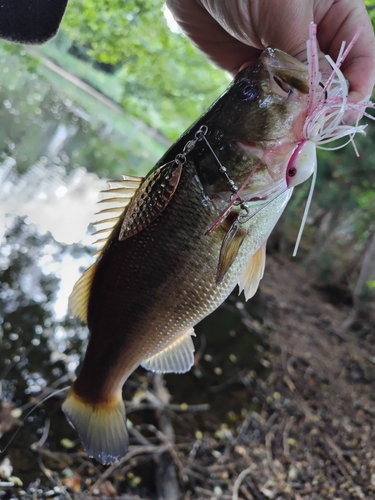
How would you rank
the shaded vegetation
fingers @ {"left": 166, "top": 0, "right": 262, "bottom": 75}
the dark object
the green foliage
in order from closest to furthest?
the dark object, fingers @ {"left": 166, "top": 0, "right": 262, "bottom": 75}, the shaded vegetation, the green foliage

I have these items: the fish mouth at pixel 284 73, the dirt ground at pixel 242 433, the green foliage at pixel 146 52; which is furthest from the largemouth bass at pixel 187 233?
the green foliage at pixel 146 52

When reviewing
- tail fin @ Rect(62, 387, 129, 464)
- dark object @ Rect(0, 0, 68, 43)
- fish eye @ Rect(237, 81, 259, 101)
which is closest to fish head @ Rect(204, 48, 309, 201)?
fish eye @ Rect(237, 81, 259, 101)

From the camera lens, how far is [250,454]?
347 centimetres

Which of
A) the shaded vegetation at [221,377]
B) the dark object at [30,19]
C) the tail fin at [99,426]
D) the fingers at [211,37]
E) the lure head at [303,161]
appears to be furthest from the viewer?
the shaded vegetation at [221,377]

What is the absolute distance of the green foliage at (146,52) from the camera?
26.3ft

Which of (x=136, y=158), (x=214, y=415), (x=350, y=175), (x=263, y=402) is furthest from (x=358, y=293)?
(x=136, y=158)

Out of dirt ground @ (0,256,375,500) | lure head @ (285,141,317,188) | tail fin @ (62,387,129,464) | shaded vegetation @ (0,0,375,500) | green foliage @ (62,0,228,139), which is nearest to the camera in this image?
lure head @ (285,141,317,188)

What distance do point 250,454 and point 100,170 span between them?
784cm

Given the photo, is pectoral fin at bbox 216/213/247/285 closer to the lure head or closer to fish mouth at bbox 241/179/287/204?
fish mouth at bbox 241/179/287/204

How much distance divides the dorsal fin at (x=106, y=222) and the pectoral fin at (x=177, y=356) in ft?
1.23

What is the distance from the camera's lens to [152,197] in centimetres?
130

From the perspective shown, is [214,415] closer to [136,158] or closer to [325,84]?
[325,84]

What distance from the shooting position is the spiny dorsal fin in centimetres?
147

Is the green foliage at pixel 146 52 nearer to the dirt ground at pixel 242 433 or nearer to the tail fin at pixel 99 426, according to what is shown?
the dirt ground at pixel 242 433
